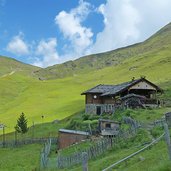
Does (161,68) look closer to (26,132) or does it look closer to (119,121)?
(26,132)

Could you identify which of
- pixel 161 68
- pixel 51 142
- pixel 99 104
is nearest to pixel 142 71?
pixel 161 68

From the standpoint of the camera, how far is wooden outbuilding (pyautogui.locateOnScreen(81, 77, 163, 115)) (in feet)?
212

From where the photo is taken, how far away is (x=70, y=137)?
5294 cm

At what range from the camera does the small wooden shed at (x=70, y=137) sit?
50.3 metres

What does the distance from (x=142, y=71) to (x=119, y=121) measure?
13089 centimetres

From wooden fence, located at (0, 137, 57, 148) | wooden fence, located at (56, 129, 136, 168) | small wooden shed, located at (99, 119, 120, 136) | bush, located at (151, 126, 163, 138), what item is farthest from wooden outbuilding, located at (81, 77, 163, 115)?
bush, located at (151, 126, 163, 138)

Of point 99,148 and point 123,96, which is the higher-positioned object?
point 123,96

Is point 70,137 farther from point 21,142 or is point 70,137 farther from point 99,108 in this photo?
point 99,108

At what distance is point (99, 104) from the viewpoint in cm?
7606

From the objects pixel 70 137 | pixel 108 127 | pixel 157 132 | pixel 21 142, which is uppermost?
pixel 157 132

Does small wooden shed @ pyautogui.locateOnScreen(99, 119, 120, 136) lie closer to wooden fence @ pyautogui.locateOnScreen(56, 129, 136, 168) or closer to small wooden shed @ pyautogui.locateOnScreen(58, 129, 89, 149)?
small wooden shed @ pyautogui.locateOnScreen(58, 129, 89, 149)

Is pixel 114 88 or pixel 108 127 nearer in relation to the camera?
pixel 108 127

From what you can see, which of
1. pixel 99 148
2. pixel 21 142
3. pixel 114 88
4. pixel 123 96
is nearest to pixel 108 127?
pixel 99 148

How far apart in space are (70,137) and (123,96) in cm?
1749
